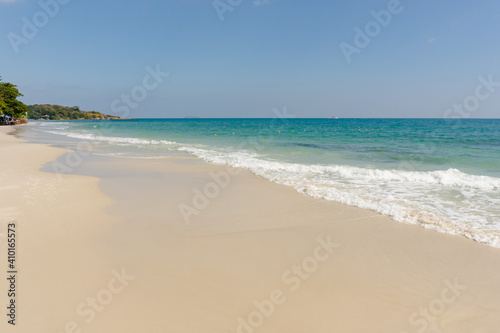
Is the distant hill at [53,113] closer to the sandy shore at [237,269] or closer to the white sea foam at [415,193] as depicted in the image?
A: the white sea foam at [415,193]

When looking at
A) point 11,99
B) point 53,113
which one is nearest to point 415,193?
point 11,99

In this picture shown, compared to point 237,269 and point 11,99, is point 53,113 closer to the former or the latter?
point 11,99

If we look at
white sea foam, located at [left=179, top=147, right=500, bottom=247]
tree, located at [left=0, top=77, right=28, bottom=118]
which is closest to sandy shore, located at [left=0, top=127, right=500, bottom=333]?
white sea foam, located at [left=179, top=147, right=500, bottom=247]

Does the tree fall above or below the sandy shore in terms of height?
above

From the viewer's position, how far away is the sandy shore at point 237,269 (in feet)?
11.4

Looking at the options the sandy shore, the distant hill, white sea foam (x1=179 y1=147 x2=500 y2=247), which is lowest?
the sandy shore

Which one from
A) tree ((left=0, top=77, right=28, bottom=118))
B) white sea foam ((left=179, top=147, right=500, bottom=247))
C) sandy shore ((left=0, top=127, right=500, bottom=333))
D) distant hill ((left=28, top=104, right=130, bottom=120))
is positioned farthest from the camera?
distant hill ((left=28, top=104, right=130, bottom=120))

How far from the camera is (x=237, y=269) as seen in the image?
15.1 feet

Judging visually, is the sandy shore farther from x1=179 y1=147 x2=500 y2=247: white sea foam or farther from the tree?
the tree

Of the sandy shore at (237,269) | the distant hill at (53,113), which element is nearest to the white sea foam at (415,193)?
the sandy shore at (237,269)

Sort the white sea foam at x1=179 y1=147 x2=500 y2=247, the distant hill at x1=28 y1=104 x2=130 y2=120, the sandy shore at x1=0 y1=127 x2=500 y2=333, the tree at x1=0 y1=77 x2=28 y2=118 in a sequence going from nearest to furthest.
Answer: the sandy shore at x1=0 y1=127 x2=500 y2=333 → the white sea foam at x1=179 y1=147 x2=500 y2=247 → the tree at x1=0 y1=77 x2=28 y2=118 → the distant hill at x1=28 y1=104 x2=130 y2=120

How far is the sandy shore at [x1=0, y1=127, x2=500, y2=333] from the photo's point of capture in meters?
3.46

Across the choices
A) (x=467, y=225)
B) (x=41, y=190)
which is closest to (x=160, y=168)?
(x=41, y=190)

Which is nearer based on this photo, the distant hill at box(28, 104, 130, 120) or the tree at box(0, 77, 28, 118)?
the tree at box(0, 77, 28, 118)
